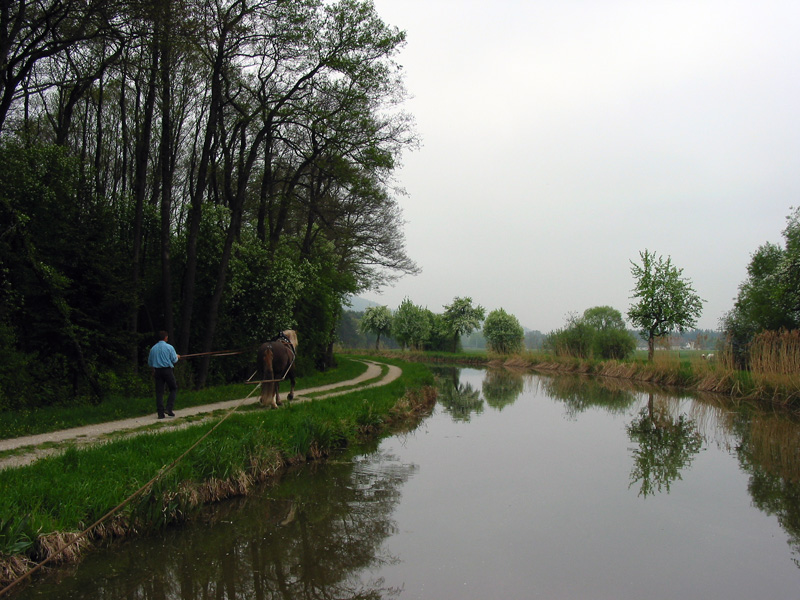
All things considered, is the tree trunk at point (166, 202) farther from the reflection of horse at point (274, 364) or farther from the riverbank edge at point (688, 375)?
the riverbank edge at point (688, 375)

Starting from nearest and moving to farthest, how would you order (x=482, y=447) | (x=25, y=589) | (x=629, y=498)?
(x=25, y=589), (x=629, y=498), (x=482, y=447)

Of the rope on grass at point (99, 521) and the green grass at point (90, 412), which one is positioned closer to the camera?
the rope on grass at point (99, 521)

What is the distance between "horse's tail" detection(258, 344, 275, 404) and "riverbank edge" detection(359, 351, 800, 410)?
17.3 m

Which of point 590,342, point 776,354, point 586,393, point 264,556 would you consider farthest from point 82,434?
point 590,342

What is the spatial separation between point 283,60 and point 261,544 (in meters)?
13.9

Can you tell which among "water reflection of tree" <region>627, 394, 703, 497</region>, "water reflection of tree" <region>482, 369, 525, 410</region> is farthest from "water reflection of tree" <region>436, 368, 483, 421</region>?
"water reflection of tree" <region>627, 394, 703, 497</region>

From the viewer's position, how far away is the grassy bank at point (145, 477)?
5645 mm

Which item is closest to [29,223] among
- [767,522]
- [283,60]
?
A: [283,60]

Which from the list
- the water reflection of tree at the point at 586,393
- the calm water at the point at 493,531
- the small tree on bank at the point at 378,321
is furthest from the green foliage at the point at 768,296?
the small tree on bank at the point at 378,321

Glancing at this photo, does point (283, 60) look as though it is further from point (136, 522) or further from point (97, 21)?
point (136, 522)

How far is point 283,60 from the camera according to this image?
1644cm

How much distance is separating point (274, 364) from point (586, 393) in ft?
54.7

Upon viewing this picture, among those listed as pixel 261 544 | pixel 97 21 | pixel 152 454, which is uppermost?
pixel 97 21

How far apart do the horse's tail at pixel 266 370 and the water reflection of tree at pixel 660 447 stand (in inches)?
321
